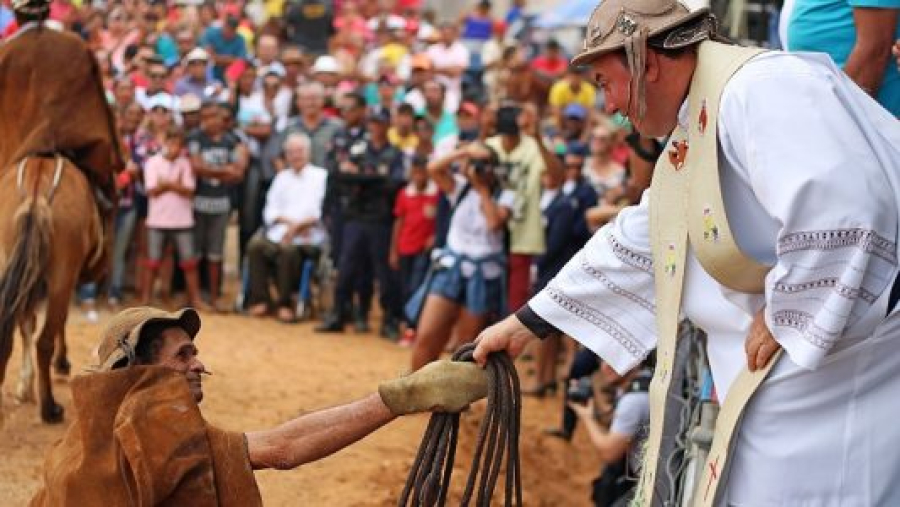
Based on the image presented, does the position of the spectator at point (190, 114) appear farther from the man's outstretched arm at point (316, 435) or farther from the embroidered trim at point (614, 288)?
the man's outstretched arm at point (316, 435)

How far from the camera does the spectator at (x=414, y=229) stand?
1462cm

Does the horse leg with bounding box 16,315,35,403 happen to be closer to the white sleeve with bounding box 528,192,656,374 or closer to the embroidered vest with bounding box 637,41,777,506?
the white sleeve with bounding box 528,192,656,374

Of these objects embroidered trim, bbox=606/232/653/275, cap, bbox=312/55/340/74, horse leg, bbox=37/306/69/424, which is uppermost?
embroidered trim, bbox=606/232/653/275

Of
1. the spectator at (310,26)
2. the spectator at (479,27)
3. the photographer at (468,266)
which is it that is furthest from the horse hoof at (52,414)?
the spectator at (310,26)

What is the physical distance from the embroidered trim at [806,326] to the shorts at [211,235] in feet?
38.7

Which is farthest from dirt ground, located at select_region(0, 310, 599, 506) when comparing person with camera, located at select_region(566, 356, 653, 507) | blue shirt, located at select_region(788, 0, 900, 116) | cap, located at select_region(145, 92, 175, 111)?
blue shirt, located at select_region(788, 0, 900, 116)

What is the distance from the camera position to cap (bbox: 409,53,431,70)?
18359mm

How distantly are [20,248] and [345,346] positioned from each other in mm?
5440

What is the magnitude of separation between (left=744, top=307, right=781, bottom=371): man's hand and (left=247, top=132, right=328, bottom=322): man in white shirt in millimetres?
11190

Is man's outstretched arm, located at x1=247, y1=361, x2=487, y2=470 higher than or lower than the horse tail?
higher

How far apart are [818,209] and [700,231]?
49 centimetres

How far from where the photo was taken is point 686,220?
4.57 m

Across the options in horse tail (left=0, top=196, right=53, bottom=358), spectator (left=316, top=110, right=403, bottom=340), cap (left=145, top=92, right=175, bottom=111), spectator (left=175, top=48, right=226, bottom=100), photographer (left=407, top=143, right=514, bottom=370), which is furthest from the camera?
spectator (left=175, top=48, right=226, bottom=100)

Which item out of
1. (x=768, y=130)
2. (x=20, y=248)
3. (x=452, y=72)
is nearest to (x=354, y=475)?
(x=20, y=248)
